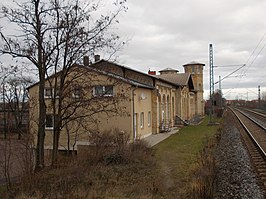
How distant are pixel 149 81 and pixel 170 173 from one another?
1792 centimetres

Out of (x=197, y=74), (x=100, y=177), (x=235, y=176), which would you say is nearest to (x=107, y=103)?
(x=100, y=177)

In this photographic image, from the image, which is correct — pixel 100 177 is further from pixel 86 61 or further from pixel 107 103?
pixel 86 61

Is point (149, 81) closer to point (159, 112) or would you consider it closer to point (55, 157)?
point (159, 112)

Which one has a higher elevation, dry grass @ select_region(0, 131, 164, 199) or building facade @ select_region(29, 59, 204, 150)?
building facade @ select_region(29, 59, 204, 150)

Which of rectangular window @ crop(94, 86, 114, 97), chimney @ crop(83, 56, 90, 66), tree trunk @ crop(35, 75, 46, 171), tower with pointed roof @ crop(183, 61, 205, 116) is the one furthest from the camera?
tower with pointed roof @ crop(183, 61, 205, 116)

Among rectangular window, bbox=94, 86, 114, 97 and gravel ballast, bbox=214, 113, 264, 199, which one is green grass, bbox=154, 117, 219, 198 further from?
rectangular window, bbox=94, 86, 114, 97

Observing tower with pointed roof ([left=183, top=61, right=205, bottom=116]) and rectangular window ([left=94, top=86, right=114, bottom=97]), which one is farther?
tower with pointed roof ([left=183, top=61, right=205, bottom=116])

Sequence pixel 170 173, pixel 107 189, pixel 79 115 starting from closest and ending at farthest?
pixel 107 189, pixel 170 173, pixel 79 115

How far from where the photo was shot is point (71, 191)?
9258 millimetres

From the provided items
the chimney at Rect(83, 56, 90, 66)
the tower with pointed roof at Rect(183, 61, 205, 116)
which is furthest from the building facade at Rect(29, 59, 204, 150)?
the tower with pointed roof at Rect(183, 61, 205, 116)

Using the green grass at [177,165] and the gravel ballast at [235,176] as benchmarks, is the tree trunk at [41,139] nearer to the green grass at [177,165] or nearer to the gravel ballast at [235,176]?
the green grass at [177,165]

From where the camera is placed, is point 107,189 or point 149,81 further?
point 149,81

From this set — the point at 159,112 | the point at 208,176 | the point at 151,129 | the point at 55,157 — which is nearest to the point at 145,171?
the point at 208,176

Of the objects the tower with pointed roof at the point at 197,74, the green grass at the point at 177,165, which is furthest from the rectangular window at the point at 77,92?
the tower with pointed roof at the point at 197,74
